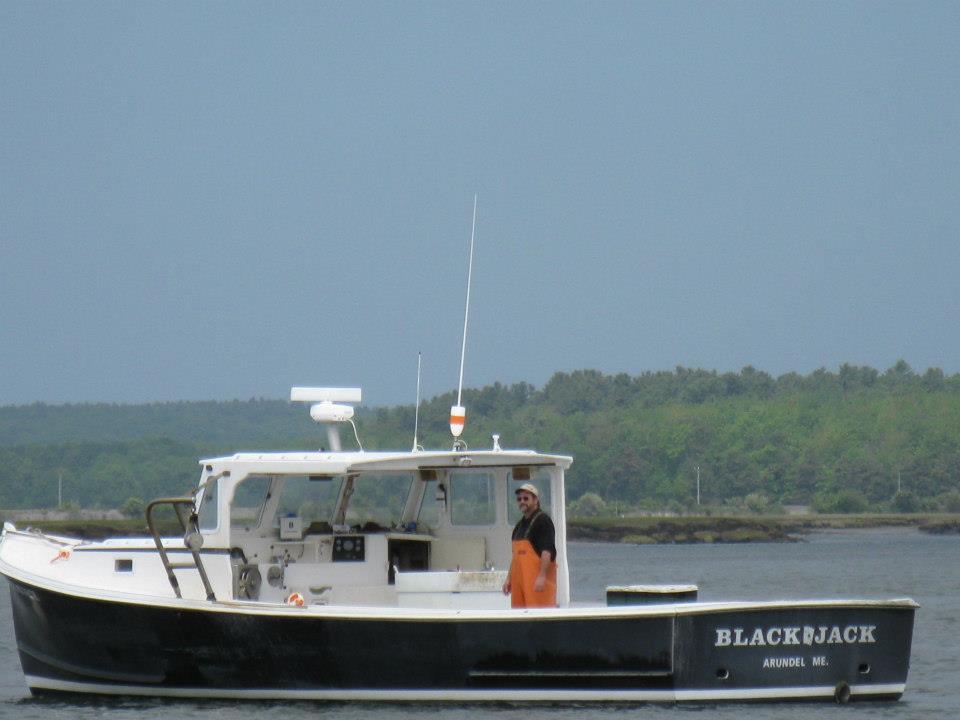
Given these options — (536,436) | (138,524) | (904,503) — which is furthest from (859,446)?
(138,524)

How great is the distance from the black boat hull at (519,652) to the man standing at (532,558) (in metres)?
0.51

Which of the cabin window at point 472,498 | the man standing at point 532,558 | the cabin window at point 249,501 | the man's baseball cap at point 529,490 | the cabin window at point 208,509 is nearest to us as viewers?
the man standing at point 532,558

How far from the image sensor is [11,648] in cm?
2242

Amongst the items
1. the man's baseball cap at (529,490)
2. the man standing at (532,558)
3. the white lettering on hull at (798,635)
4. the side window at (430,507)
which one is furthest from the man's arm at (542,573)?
the side window at (430,507)

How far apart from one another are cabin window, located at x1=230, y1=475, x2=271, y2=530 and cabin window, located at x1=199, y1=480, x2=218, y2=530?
145 mm

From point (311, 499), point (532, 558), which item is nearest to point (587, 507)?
point (311, 499)

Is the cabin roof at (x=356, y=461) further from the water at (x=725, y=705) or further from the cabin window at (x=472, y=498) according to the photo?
the water at (x=725, y=705)

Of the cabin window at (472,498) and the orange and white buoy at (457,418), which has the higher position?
the orange and white buoy at (457,418)

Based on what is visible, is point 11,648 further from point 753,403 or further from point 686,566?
point 753,403

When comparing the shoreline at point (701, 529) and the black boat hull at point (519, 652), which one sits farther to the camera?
the shoreline at point (701, 529)

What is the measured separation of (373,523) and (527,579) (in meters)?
1.81

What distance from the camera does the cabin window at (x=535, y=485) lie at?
50.0ft

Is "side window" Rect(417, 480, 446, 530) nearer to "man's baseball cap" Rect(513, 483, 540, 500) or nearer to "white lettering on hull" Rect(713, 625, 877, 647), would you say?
"man's baseball cap" Rect(513, 483, 540, 500)

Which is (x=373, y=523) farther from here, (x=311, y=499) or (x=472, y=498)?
(x=472, y=498)
